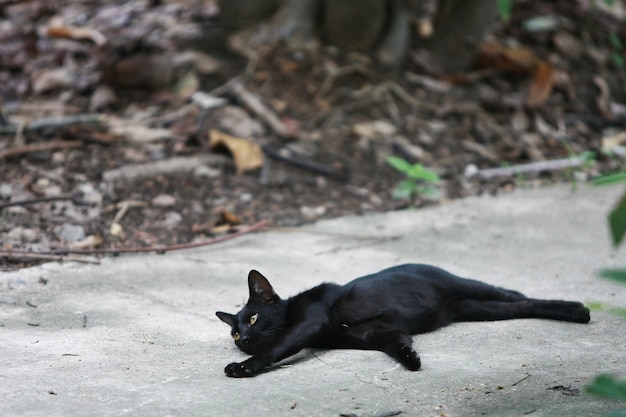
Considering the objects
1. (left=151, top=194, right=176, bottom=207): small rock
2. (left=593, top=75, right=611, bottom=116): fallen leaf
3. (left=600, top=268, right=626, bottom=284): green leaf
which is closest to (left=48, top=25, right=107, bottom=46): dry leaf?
(left=151, top=194, right=176, bottom=207): small rock

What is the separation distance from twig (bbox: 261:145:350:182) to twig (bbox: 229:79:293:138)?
26 centimetres

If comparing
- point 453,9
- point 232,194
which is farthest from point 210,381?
point 453,9

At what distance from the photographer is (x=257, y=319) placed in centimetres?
327

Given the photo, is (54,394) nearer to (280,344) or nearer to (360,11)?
(280,344)

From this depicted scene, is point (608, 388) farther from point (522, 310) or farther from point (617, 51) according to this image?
point (617, 51)

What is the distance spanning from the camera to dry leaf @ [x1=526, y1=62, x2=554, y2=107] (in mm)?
7078

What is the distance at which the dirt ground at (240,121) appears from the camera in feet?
17.6

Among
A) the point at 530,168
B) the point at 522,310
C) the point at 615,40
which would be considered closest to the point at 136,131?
the point at 530,168

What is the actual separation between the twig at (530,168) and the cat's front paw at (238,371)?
365cm

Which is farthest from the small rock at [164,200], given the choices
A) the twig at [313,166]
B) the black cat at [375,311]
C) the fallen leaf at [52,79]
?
the black cat at [375,311]

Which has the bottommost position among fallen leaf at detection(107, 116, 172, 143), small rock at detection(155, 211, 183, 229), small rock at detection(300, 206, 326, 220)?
small rock at detection(155, 211, 183, 229)

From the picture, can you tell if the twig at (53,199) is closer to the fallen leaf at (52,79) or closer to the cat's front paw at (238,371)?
the fallen leaf at (52,79)

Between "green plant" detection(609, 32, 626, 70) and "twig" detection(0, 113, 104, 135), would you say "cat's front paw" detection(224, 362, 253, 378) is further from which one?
"green plant" detection(609, 32, 626, 70)

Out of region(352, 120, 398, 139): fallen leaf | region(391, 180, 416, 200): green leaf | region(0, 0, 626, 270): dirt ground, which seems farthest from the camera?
region(352, 120, 398, 139): fallen leaf
